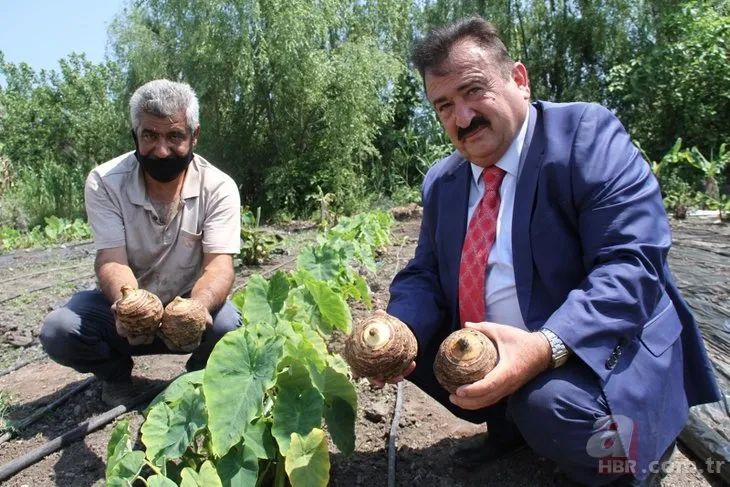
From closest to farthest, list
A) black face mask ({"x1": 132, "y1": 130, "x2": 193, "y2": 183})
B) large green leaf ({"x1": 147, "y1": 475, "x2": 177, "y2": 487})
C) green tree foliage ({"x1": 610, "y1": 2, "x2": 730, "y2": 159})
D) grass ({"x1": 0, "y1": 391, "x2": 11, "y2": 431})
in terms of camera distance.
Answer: large green leaf ({"x1": 147, "y1": 475, "x2": 177, "y2": 487}), grass ({"x1": 0, "y1": 391, "x2": 11, "y2": 431}), black face mask ({"x1": 132, "y1": 130, "x2": 193, "y2": 183}), green tree foliage ({"x1": 610, "y1": 2, "x2": 730, "y2": 159})

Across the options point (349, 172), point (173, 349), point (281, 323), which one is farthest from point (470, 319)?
point (349, 172)

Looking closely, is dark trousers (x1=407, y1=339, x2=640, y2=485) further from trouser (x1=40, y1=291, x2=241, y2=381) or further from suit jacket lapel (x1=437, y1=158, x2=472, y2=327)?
trouser (x1=40, y1=291, x2=241, y2=381)

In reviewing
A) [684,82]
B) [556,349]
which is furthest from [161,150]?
[684,82]

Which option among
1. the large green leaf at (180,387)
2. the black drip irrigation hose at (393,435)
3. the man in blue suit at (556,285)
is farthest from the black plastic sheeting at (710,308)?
the large green leaf at (180,387)

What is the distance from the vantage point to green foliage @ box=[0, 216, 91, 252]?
9800 millimetres

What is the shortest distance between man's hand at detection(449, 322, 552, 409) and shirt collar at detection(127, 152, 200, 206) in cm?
172

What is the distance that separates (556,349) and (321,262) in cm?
200

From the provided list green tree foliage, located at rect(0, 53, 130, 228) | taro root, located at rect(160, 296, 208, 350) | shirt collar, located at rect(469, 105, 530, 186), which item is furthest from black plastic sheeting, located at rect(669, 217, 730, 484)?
green tree foliage, located at rect(0, 53, 130, 228)

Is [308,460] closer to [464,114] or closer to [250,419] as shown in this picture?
[250,419]

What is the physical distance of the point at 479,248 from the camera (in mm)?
2184

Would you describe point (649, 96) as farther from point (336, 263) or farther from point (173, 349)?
point (173, 349)

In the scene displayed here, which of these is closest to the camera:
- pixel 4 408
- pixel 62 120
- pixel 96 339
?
pixel 96 339

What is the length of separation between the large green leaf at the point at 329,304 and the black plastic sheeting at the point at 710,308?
1414 millimetres

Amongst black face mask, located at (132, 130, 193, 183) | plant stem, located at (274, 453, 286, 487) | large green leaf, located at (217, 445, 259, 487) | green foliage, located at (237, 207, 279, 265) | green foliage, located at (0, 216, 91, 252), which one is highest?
black face mask, located at (132, 130, 193, 183)
